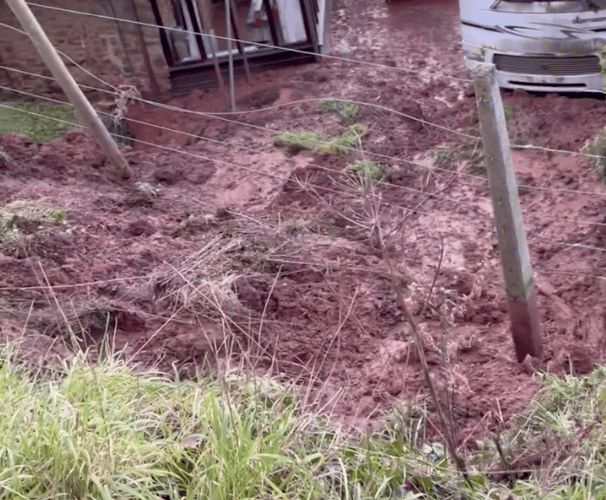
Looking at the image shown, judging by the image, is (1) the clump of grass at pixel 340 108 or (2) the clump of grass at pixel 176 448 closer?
(2) the clump of grass at pixel 176 448

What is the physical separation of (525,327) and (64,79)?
505 cm

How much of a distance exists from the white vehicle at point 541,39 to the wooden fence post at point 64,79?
4.27 m

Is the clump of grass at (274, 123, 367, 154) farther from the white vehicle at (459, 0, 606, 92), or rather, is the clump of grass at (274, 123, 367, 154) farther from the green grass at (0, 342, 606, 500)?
the green grass at (0, 342, 606, 500)

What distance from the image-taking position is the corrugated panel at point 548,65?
26.8 ft

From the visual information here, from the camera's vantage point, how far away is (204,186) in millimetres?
8195

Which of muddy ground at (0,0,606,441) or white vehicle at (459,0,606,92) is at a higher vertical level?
white vehicle at (459,0,606,92)

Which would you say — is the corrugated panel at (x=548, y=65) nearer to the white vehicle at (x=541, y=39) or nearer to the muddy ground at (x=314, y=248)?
the white vehicle at (x=541, y=39)

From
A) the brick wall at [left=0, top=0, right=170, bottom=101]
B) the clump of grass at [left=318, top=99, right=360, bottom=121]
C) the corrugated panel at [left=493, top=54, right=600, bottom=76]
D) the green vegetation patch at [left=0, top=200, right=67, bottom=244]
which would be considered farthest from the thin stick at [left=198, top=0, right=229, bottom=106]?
the green vegetation patch at [left=0, top=200, right=67, bottom=244]

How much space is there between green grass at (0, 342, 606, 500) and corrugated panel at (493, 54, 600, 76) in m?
5.43

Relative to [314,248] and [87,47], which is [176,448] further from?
[87,47]

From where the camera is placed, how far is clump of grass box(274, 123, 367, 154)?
843cm

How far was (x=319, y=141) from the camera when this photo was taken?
28.4 feet

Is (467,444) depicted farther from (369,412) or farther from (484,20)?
(484,20)

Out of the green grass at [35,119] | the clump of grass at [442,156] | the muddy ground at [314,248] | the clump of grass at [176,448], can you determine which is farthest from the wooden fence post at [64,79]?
the clump of grass at [176,448]
